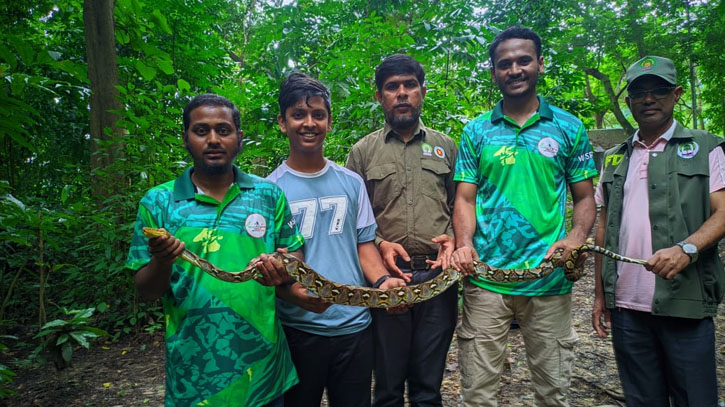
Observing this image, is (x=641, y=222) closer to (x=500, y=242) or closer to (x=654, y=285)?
(x=654, y=285)

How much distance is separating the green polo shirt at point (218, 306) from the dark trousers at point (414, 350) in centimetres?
82

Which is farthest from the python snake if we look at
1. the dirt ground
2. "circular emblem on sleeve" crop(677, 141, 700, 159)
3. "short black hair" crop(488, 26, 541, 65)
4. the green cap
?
the dirt ground

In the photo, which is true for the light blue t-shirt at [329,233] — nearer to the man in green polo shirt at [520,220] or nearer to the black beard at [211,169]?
the black beard at [211,169]

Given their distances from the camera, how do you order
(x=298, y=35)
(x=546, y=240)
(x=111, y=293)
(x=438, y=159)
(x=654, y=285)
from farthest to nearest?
(x=298, y=35) < (x=111, y=293) < (x=438, y=159) < (x=546, y=240) < (x=654, y=285)

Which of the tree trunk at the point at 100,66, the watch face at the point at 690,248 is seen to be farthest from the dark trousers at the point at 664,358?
the tree trunk at the point at 100,66

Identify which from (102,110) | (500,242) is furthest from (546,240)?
(102,110)

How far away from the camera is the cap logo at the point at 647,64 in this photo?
3198mm

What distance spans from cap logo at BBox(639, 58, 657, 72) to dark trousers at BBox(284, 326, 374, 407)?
2921mm

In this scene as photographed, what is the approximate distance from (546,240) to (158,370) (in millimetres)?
5179

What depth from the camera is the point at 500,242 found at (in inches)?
133

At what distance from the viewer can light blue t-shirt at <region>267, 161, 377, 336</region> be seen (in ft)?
9.76

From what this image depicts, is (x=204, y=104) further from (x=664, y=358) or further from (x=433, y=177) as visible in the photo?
(x=664, y=358)

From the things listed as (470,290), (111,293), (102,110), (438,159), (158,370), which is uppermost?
(102,110)

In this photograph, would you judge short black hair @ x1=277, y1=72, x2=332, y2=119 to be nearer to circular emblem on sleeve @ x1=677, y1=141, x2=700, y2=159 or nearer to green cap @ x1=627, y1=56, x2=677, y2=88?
green cap @ x1=627, y1=56, x2=677, y2=88
